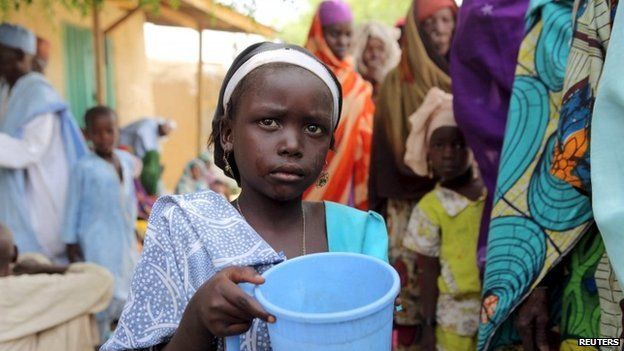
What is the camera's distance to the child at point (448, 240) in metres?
2.88

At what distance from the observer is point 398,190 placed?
3.58 meters

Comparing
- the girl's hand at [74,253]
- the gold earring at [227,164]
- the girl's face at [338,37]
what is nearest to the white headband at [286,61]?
the gold earring at [227,164]

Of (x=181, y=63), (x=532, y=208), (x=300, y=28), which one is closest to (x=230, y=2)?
(x=532, y=208)

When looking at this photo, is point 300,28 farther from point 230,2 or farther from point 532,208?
point 532,208

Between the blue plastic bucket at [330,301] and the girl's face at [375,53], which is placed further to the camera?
the girl's face at [375,53]

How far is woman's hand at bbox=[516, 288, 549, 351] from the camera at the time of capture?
1.92 metres

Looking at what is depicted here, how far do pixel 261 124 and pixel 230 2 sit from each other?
1.99m

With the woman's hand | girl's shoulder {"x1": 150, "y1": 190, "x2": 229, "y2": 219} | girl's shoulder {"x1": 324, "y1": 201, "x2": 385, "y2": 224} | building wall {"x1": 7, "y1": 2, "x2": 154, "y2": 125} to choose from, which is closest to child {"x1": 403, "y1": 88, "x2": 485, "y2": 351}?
the woman's hand

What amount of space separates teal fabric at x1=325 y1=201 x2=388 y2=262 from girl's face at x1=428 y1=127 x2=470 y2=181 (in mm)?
1727

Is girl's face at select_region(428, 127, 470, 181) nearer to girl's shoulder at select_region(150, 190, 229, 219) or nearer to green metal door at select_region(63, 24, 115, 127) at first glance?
girl's shoulder at select_region(150, 190, 229, 219)

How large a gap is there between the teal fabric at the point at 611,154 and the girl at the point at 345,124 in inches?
105

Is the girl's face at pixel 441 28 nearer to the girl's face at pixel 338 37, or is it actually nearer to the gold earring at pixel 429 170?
the gold earring at pixel 429 170

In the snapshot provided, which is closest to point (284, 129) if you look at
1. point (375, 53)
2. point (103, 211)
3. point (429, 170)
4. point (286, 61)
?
point (286, 61)

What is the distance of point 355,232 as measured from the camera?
1.37m
